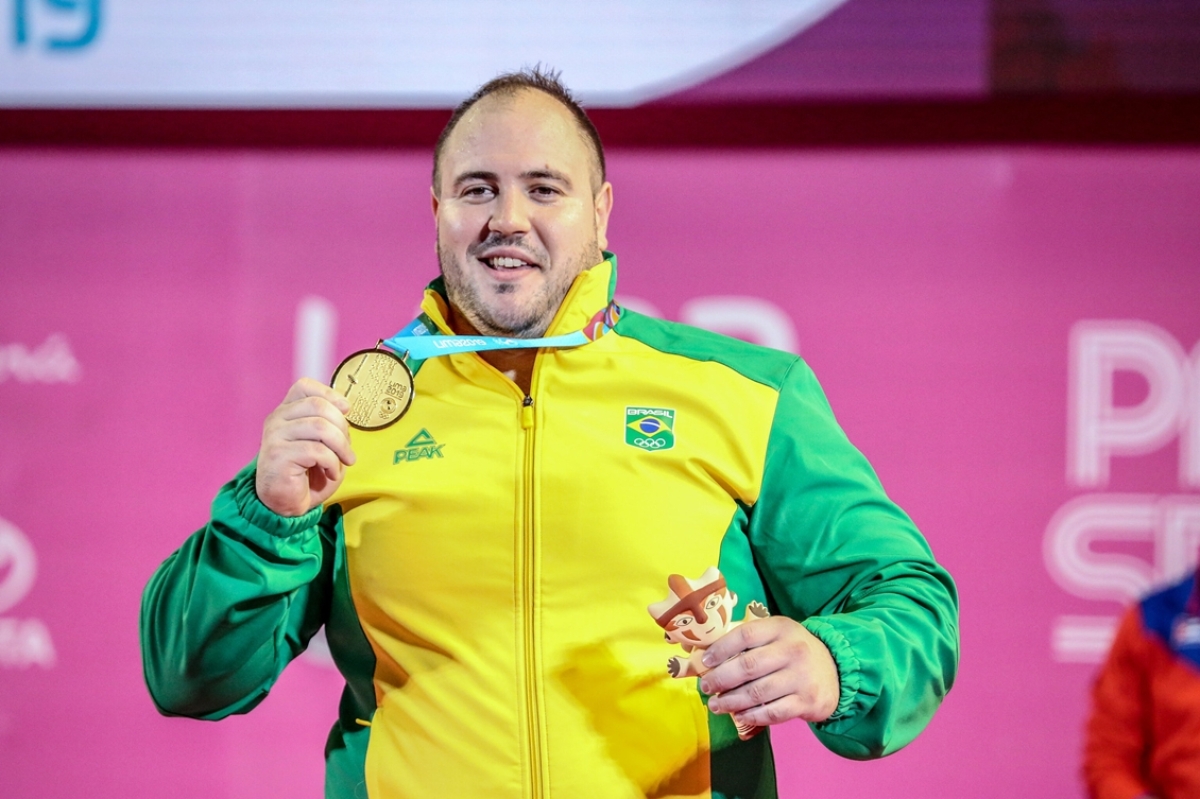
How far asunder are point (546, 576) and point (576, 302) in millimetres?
384

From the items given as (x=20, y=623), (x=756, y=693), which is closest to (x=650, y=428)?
(x=756, y=693)

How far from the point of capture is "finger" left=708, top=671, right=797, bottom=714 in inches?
42.8

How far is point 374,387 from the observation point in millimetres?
1399

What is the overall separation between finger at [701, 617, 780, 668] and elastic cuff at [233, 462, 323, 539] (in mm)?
495

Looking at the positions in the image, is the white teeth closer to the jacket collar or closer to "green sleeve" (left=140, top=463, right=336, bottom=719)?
the jacket collar

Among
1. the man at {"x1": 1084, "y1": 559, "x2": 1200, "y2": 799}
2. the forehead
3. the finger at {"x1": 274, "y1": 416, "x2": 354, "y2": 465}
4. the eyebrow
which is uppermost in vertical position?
the forehead

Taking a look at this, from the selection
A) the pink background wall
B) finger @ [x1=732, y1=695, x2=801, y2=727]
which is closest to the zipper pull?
finger @ [x1=732, y1=695, x2=801, y2=727]

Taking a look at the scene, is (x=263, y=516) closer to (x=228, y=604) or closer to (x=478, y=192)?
(x=228, y=604)

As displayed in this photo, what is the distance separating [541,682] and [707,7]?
185cm

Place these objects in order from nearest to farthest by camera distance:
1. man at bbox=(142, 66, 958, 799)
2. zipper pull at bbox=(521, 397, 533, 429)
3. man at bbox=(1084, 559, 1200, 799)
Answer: man at bbox=(142, 66, 958, 799)
zipper pull at bbox=(521, 397, 533, 429)
man at bbox=(1084, 559, 1200, 799)

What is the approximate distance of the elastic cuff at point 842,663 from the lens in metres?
1.17

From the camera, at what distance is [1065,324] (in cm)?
274

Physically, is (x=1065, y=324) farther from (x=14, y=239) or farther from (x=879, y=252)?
(x=14, y=239)

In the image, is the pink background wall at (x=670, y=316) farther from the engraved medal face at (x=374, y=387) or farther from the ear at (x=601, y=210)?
the engraved medal face at (x=374, y=387)
